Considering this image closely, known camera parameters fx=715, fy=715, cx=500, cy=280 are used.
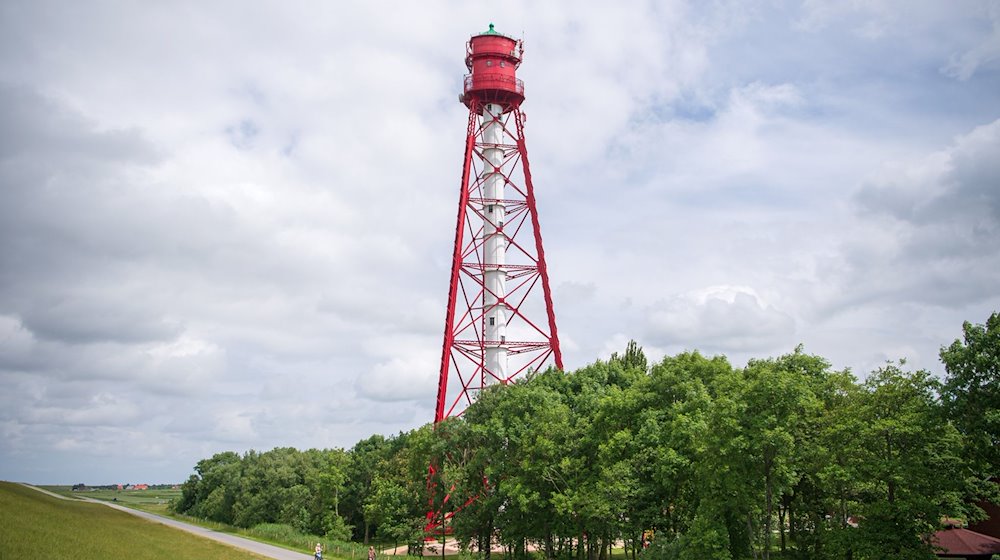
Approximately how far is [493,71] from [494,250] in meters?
12.9

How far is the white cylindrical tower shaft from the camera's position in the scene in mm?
48469

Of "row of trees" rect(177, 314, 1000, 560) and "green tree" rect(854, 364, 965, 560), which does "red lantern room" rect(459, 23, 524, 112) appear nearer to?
"row of trees" rect(177, 314, 1000, 560)

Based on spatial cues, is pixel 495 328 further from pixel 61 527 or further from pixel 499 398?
pixel 61 527

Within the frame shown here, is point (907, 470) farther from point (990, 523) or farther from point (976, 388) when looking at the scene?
point (990, 523)

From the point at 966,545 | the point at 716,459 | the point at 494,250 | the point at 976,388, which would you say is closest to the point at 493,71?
the point at 494,250

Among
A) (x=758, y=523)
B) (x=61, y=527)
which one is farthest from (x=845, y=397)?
(x=61, y=527)

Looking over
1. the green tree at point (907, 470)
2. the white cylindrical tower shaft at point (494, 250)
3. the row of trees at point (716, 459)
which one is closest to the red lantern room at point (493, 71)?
the white cylindrical tower shaft at point (494, 250)

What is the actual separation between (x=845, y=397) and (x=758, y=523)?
739cm

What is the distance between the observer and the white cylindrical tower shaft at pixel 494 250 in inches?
1908

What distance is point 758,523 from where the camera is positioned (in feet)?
106

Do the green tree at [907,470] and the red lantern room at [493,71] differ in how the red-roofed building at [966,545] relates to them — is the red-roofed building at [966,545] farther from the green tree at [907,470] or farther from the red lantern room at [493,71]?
the red lantern room at [493,71]

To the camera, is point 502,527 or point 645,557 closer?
point 645,557

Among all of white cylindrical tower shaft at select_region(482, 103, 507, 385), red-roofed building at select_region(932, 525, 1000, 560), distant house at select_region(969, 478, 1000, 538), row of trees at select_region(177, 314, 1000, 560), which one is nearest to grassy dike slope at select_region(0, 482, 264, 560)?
row of trees at select_region(177, 314, 1000, 560)

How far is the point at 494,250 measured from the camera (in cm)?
5000
